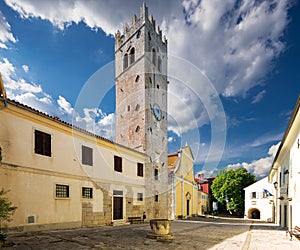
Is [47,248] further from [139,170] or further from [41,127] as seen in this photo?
[139,170]

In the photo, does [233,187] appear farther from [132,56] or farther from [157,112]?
[132,56]

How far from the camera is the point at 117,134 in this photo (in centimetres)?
2308

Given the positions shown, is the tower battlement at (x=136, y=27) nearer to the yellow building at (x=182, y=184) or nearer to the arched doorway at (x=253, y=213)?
the yellow building at (x=182, y=184)

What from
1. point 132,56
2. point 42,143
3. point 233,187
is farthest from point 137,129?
point 233,187

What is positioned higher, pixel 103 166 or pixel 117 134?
pixel 117 134

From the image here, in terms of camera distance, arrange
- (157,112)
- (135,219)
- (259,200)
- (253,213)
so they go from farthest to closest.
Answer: (253,213)
(259,200)
(157,112)
(135,219)

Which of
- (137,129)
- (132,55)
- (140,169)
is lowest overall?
(140,169)

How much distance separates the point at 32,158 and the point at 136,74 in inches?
567

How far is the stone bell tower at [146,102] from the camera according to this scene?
20219 millimetres

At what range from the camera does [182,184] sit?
2469 centimetres

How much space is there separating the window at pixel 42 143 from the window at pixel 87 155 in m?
2.40

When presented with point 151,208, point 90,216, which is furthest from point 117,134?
point 90,216

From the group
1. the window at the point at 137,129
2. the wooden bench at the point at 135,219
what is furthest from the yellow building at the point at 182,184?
the window at the point at 137,129

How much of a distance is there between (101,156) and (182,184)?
523 inches
